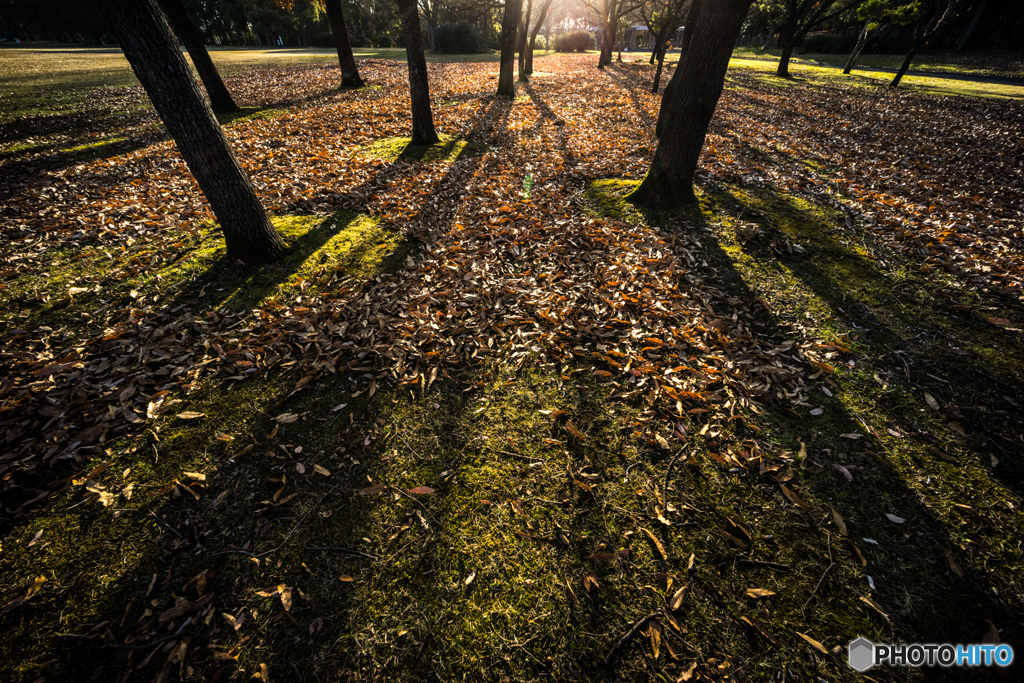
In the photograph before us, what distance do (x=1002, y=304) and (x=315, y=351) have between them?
8.76m

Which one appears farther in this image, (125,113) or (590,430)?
(125,113)

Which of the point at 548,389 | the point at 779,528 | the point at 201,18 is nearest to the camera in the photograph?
the point at 779,528

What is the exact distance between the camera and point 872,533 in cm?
277

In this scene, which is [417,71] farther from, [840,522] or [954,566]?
[954,566]

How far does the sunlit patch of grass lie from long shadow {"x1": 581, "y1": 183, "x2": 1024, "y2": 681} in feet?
30.7

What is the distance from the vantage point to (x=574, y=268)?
568 centimetres

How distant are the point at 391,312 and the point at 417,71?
26.4 feet

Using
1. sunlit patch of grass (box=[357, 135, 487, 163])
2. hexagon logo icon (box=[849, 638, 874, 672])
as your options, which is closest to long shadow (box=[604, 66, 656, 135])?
sunlit patch of grass (box=[357, 135, 487, 163])

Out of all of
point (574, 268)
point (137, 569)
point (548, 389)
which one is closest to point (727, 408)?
point (548, 389)

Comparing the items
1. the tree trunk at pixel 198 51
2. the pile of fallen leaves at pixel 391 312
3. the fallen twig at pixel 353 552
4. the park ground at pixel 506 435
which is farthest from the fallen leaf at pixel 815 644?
the tree trunk at pixel 198 51

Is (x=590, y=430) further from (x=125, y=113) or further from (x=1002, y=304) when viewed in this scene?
(x=125, y=113)

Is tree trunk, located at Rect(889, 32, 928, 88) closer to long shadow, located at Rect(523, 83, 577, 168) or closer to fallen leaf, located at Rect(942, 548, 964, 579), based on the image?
long shadow, located at Rect(523, 83, 577, 168)

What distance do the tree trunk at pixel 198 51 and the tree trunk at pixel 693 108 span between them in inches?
555

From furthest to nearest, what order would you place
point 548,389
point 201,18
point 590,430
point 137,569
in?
point 201,18 < point 548,389 < point 590,430 < point 137,569
